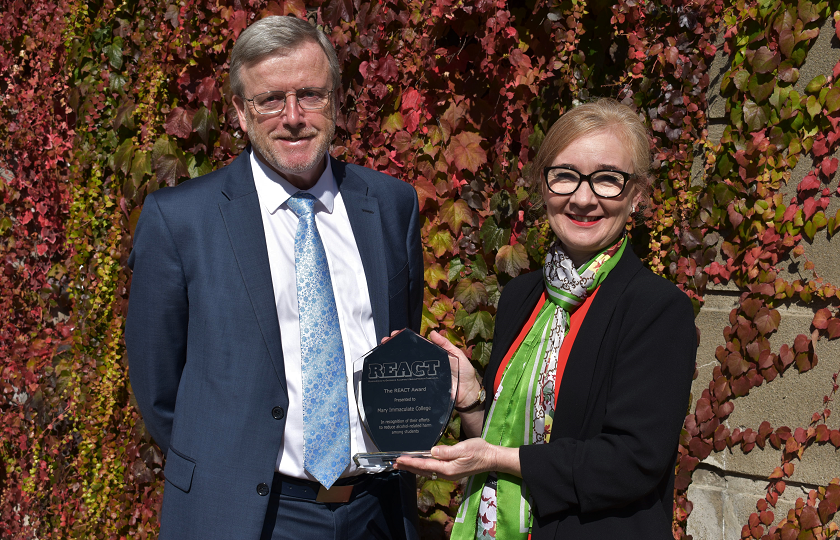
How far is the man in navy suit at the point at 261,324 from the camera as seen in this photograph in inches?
68.6

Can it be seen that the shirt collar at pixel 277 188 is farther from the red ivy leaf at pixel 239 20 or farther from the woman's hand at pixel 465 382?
the red ivy leaf at pixel 239 20

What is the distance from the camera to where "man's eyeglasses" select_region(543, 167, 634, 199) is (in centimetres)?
167

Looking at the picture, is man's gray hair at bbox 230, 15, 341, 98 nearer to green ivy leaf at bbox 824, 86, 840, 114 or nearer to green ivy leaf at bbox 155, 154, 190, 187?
green ivy leaf at bbox 155, 154, 190, 187

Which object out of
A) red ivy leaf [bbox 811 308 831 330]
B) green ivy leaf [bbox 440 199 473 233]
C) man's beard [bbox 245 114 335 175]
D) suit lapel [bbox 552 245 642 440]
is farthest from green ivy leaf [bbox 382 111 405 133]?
red ivy leaf [bbox 811 308 831 330]

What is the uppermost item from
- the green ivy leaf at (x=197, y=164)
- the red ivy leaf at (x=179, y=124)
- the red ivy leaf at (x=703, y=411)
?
the red ivy leaf at (x=179, y=124)

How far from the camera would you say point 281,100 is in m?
1.89

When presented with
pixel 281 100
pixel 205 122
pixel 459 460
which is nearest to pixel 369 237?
pixel 281 100

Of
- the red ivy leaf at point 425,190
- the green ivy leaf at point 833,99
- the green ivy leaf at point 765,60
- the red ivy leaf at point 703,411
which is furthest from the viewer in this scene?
the red ivy leaf at point 425,190

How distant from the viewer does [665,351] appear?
5.04ft

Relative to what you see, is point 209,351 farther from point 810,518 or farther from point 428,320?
point 810,518

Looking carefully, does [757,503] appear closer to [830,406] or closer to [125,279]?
[830,406]

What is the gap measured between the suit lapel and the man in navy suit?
0.57 metres

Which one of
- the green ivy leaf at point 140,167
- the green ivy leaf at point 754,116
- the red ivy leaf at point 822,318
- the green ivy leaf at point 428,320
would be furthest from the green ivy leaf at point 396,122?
the red ivy leaf at point 822,318

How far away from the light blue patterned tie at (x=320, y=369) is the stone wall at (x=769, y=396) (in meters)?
1.65
